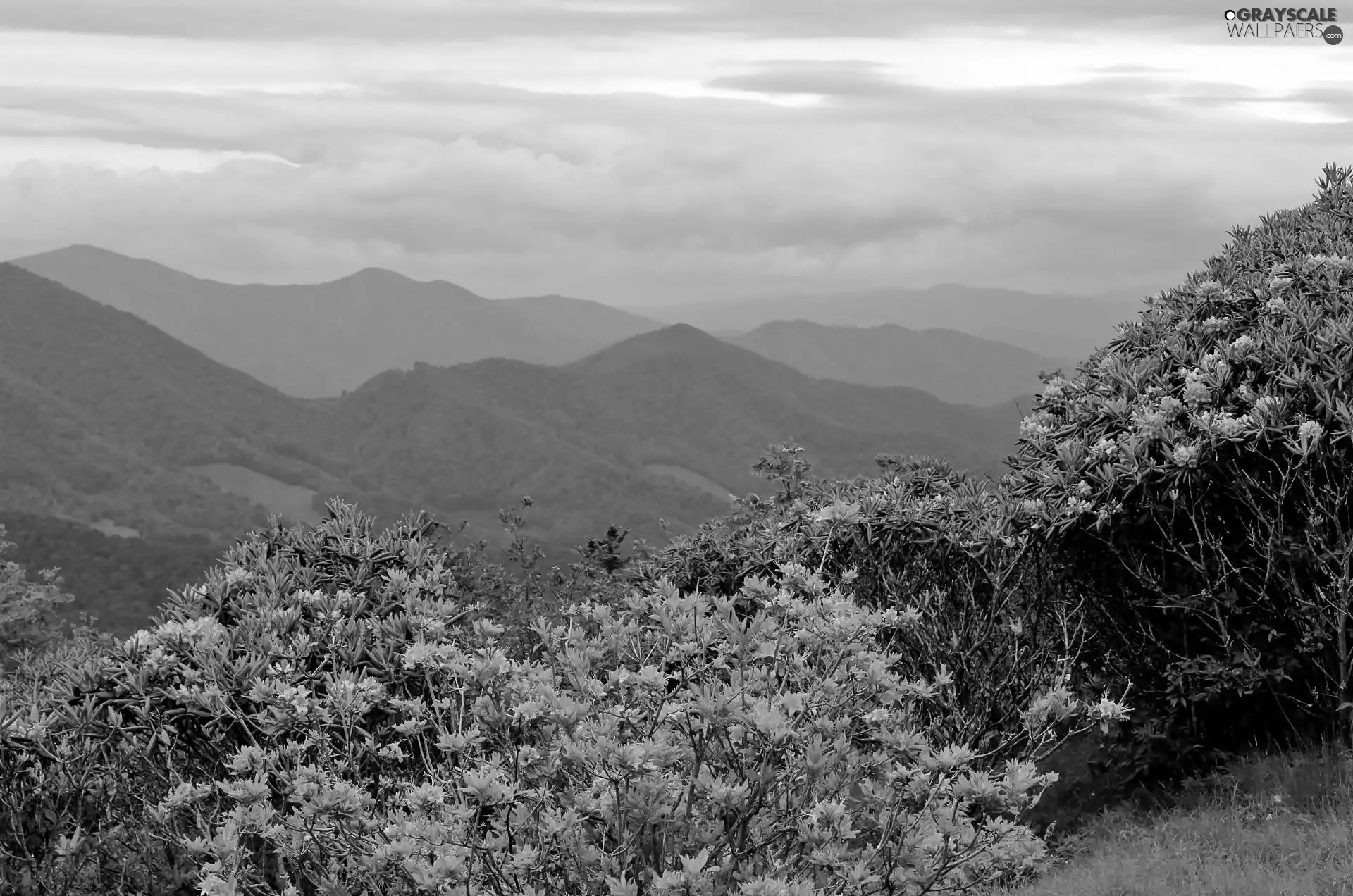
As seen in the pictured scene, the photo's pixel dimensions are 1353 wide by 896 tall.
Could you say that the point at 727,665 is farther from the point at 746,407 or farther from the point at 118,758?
the point at 746,407

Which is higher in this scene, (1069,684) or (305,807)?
(305,807)

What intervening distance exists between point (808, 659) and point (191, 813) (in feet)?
10.8

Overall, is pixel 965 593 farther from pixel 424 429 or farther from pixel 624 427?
pixel 624 427

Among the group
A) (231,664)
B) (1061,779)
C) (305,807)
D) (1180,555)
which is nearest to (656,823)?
(305,807)

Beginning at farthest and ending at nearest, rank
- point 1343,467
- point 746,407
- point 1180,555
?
point 746,407 → point 1180,555 → point 1343,467

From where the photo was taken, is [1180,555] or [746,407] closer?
[1180,555]

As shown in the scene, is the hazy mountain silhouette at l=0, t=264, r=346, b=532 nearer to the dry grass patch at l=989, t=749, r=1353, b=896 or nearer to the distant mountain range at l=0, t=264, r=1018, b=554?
the distant mountain range at l=0, t=264, r=1018, b=554

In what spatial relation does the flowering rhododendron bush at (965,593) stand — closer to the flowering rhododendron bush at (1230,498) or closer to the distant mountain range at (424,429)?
the flowering rhododendron bush at (1230,498)

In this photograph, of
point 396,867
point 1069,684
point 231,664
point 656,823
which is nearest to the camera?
point 656,823

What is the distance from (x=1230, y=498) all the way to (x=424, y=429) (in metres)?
121

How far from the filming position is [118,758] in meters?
6.00

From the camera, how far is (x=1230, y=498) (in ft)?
25.7

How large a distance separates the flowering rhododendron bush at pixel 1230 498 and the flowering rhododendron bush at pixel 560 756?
2527 millimetres

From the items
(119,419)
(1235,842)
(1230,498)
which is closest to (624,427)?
(119,419)
